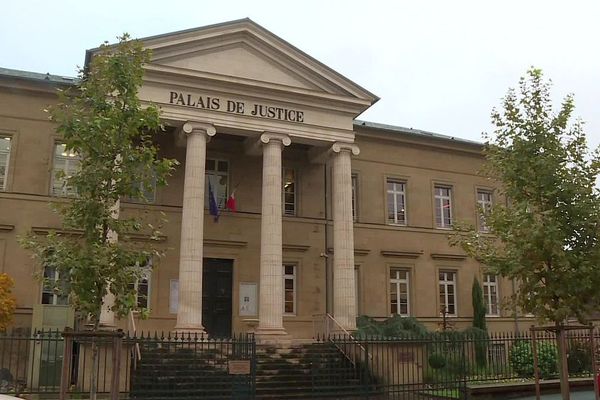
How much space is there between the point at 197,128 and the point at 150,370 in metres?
8.21

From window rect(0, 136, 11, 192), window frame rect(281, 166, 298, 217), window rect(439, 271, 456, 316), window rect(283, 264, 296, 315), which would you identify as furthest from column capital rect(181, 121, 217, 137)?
window rect(439, 271, 456, 316)

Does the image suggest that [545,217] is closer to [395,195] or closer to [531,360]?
[531,360]

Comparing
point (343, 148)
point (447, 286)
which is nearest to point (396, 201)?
point (447, 286)

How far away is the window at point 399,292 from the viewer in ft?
88.1

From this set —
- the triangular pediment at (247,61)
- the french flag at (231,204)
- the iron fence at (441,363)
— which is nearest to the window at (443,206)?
the triangular pediment at (247,61)

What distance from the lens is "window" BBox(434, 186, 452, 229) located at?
29.0 meters

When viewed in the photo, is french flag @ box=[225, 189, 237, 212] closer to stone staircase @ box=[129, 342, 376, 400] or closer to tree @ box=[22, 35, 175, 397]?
stone staircase @ box=[129, 342, 376, 400]

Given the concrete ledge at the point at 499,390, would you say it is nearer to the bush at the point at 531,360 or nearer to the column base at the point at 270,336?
the bush at the point at 531,360

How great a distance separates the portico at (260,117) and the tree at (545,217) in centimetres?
930

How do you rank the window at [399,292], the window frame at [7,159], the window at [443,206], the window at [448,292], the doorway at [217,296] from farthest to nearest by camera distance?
1. the window at [443,206]
2. the window at [448,292]
3. the window at [399,292]
4. the doorway at [217,296]
5. the window frame at [7,159]

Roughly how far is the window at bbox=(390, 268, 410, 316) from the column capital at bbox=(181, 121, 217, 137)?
1049 cm

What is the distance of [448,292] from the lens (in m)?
28.2

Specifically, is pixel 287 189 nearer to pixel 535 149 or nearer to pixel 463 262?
pixel 463 262

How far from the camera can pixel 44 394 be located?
15359 millimetres
